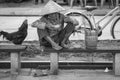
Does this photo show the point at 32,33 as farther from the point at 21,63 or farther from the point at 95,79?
the point at 95,79

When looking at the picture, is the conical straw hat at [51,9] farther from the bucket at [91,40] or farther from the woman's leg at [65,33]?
the bucket at [91,40]

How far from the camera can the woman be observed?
724cm

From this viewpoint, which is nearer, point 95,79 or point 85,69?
point 95,79

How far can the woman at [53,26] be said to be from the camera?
7242 mm

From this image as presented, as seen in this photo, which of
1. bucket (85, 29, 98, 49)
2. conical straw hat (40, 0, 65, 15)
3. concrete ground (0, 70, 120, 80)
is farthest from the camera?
bucket (85, 29, 98, 49)

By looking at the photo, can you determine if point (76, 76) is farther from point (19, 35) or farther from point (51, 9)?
point (19, 35)

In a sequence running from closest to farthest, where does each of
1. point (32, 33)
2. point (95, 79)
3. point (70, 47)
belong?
point (95, 79)
point (70, 47)
point (32, 33)

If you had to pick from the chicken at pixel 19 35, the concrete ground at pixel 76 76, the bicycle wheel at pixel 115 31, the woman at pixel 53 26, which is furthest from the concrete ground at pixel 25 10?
the concrete ground at pixel 76 76

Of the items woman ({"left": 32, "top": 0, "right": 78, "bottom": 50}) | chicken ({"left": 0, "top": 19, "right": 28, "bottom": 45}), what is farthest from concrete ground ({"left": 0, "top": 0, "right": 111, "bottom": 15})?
woman ({"left": 32, "top": 0, "right": 78, "bottom": 50})

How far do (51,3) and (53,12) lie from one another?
0.69 feet

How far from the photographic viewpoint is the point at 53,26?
24.0 feet

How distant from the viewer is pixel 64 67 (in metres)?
7.72

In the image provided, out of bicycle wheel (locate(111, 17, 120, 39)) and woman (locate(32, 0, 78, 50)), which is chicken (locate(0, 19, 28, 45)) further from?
bicycle wheel (locate(111, 17, 120, 39))

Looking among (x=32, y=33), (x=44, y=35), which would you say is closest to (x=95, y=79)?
(x=44, y=35)
